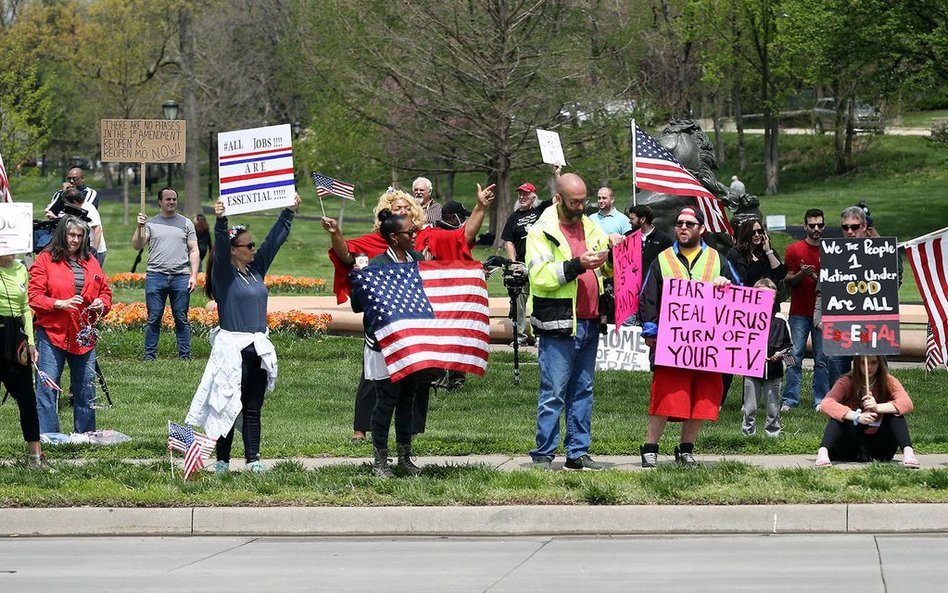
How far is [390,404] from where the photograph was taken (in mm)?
10328

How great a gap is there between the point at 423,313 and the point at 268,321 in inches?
377

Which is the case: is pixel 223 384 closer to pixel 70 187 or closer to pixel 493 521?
pixel 493 521

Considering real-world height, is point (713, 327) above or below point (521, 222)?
below

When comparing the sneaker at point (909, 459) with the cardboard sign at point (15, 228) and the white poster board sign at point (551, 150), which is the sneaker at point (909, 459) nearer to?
the white poster board sign at point (551, 150)

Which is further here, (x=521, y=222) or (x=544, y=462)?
(x=521, y=222)

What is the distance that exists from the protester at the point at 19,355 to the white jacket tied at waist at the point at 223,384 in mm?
1556

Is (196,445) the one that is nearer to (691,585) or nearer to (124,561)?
(124,561)

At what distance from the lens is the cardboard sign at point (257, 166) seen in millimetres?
11672

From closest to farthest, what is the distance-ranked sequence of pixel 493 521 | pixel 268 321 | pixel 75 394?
pixel 493 521
pixel 75 394
pixel 268 321

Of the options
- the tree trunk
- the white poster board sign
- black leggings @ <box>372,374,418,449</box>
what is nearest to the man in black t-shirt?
the white poster board sign

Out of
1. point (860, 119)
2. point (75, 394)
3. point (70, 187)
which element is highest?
point (860, 119)

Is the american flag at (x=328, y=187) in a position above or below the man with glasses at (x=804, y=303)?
above

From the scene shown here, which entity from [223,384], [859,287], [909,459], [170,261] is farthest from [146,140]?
[909,459]

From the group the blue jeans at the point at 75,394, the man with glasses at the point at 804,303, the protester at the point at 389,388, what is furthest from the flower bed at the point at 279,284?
the protester at the point at 389,388
